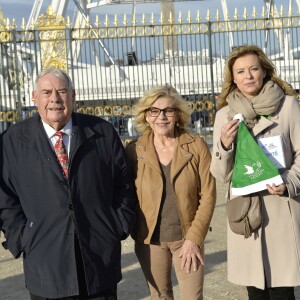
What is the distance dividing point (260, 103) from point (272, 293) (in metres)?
1.01

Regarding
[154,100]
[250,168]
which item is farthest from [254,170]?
[154,100]

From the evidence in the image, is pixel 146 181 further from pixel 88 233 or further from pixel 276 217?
pixel 276 217

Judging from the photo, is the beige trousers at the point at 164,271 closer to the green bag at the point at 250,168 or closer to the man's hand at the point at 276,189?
the green bag at the point at 250,168

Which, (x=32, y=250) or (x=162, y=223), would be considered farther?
(x=162, y=223)

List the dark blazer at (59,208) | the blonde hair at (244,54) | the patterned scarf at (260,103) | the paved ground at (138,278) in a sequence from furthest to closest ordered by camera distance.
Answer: the paved ground at (138,278), the blonde hair at (244,54), the patterned scarf at (260,103), the dark blazer at (59,208)

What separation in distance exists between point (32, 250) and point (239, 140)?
46.9 inches

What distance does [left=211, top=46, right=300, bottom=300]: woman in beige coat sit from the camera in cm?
338

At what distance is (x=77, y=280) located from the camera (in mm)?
3266

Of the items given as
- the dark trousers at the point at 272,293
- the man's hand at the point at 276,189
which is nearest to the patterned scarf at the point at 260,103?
the man's hand at the point at 276,189

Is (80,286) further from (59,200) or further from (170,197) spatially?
(170,197)

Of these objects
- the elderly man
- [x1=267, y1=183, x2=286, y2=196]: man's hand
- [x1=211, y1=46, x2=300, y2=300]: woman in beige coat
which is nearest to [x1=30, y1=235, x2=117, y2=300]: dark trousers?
the elderly man

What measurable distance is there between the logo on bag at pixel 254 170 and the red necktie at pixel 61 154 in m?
0.92

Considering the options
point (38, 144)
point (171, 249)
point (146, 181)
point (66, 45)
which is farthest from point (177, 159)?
point (66, 45)

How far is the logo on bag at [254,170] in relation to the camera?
330cm
